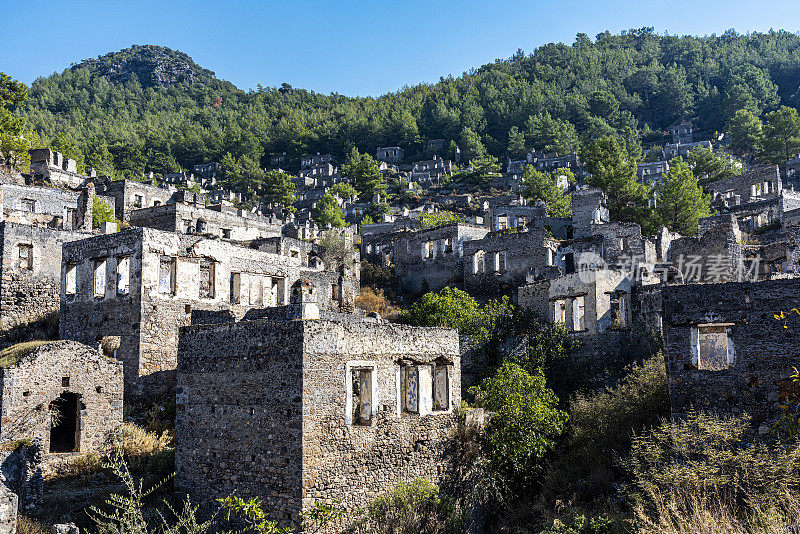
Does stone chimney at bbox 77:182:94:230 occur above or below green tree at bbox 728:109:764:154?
below

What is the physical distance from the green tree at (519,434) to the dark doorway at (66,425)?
1202cm

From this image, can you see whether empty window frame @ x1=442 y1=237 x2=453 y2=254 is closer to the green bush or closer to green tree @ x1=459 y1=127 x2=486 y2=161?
the green bush

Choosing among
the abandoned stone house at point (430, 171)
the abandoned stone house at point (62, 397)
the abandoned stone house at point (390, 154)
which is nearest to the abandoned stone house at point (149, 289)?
the abandoned stone house at point (62, 397)

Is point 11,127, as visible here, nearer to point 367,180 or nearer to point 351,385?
point 367,180

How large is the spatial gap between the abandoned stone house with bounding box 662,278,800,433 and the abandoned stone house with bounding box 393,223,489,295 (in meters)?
24.2

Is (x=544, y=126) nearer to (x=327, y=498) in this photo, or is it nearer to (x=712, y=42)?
(x=712, y=42)

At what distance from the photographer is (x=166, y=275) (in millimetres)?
25359

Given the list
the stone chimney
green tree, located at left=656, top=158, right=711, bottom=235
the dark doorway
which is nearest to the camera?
the dark doorway

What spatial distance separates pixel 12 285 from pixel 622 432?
2576 centimetres

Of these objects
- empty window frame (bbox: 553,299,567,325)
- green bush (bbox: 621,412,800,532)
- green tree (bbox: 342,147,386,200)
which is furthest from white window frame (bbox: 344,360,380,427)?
green tree (bbox: 342,147,386,200)

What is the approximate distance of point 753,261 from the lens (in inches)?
1224

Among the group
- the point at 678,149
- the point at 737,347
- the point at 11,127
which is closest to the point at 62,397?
the point at 737,347

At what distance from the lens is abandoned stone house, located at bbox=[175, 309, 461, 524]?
16109 mm

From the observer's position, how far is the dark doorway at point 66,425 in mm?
19977
